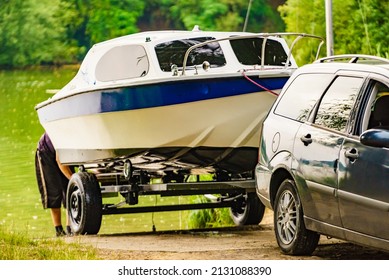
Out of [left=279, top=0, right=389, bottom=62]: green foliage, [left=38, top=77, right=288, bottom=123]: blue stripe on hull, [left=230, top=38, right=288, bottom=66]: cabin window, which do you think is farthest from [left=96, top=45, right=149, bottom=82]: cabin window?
[left=279, top=0, right=389, bottom=62]: green foliage

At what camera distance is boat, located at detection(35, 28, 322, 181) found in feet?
40.0

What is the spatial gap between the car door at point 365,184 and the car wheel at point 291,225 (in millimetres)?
689

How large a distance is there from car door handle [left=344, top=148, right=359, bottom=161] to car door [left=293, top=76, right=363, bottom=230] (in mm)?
162

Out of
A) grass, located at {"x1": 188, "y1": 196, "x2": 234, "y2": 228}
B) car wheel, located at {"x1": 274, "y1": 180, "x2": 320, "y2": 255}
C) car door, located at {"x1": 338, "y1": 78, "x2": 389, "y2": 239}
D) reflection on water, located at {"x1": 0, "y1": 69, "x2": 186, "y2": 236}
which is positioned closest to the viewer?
car door, located at {"x1": 338, "y1": 78, "x2": 389, "y2": 239}

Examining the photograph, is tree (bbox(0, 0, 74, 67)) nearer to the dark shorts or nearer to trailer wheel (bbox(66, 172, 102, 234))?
the dark shorts

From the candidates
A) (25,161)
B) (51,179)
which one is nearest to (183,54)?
(51,179)

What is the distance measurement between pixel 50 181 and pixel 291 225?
502 centimetres

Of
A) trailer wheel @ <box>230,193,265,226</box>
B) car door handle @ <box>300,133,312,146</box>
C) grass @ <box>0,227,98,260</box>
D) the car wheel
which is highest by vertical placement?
car door handle @ <box>300,133,312,146</box>

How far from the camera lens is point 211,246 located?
11.8 m

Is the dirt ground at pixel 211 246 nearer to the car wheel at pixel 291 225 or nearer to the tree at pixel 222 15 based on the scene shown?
the car wheel at pixel 291 225

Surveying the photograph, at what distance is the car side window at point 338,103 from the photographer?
31.9 ft

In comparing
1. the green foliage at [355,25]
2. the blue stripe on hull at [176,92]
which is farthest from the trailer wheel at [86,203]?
the green foliage at [355,25]

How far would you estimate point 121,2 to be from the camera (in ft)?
83.8

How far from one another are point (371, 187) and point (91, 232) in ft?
15.5
